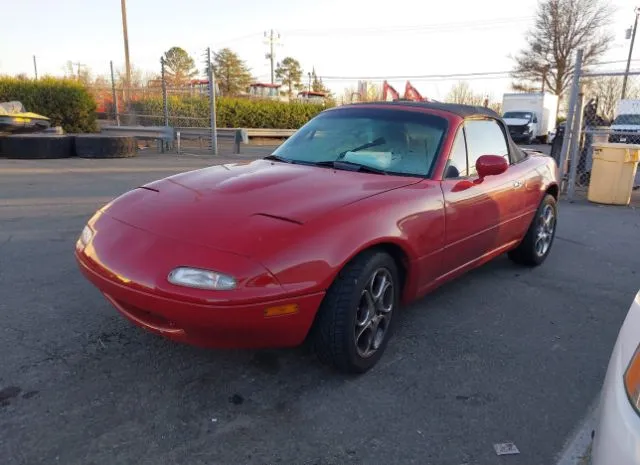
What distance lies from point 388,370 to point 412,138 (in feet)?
5.46

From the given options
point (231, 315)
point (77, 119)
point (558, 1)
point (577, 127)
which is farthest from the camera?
point (558, 1)

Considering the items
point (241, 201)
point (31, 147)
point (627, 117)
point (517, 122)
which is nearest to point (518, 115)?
point (517, 122)

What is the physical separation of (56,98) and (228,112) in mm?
8029

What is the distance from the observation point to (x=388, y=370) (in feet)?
9.61

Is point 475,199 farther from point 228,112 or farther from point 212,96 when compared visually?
point 228,112

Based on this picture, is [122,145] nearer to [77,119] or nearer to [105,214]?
[77,119]

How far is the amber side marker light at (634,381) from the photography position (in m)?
1.37

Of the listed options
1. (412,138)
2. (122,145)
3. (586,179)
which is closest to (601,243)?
(412,138)

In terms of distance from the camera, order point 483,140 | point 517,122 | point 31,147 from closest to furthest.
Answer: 1. point 483,140
2. point 31,147
3. point 517,122

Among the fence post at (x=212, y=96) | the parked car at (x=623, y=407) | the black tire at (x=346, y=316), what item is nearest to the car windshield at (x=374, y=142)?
the black tire at (x=346, y=316)

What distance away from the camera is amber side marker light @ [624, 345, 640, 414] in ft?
4.50

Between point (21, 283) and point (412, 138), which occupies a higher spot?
point (412, 138)

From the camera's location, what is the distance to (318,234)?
2494 mm

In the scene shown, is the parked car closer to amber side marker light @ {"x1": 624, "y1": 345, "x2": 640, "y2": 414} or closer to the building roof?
amber side marker light @ {"x1": 624, "y1": 345, "x2": 640, "y2": 414}
